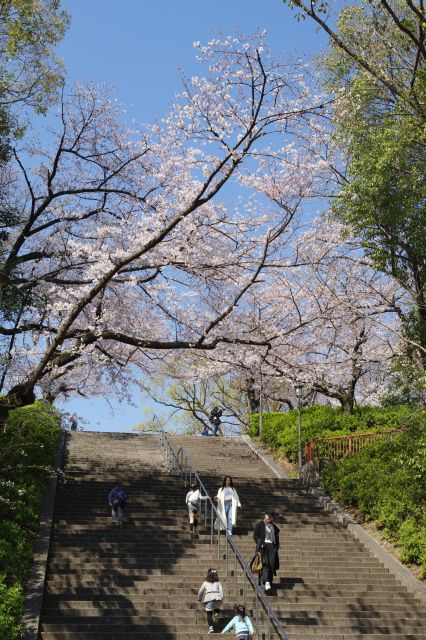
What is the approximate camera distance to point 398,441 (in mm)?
16500

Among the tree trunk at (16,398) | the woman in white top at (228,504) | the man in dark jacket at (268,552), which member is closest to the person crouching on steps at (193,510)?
the woman in white top at (228,504)

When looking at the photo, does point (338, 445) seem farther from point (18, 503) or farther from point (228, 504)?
point (18, 503)

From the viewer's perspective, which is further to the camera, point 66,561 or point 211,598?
point 66,561

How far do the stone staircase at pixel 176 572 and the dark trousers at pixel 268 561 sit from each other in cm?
33

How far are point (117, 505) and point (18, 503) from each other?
6.32 feet

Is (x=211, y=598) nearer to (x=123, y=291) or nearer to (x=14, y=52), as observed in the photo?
(x=123, y=291)

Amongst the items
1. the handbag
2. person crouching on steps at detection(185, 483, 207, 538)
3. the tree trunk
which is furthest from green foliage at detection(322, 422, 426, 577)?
the tree trunk

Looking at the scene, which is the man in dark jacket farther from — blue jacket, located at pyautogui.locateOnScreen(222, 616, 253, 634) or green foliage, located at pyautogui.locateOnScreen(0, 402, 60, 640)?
green foliage, located at pyautogui.locateOnScreen(0, 402, 60, 640)

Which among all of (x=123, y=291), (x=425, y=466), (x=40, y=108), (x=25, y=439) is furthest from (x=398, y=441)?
(x=40, y=108)

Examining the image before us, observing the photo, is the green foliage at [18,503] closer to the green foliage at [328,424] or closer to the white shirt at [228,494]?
the white shirt at [228,494]

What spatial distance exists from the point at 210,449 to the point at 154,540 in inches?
413

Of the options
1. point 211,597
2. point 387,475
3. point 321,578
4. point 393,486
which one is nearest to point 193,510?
point 321,578

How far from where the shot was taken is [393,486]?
15680 mm

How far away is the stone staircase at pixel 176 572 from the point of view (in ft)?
34.9
